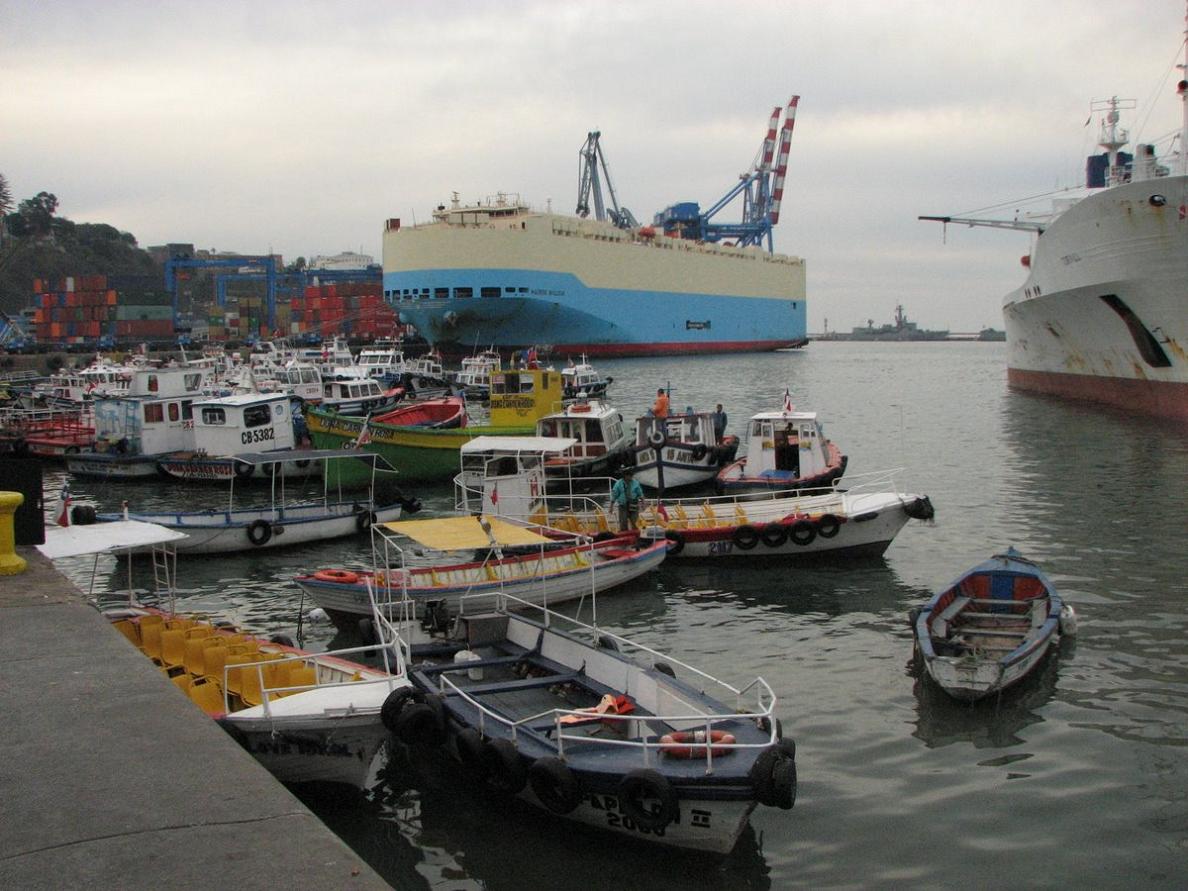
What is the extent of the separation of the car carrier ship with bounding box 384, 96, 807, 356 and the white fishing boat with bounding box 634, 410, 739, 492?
61117 millimetres

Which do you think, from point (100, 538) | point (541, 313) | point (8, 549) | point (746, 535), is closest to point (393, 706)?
point (100, 538)

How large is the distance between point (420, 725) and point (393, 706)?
30 cm

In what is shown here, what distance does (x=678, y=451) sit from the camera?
26250 mm

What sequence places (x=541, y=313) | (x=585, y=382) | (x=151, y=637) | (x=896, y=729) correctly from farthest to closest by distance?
(x=541, y=313)
(x=585, y=382)
(x=151, y=637)
(x=896, y=729)

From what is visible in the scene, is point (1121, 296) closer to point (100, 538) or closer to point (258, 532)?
point (258, 532)

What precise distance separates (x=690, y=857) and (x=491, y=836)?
1.76 m

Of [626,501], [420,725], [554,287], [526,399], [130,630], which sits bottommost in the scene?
[420,725]

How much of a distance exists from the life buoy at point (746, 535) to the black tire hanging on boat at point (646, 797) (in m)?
10.6

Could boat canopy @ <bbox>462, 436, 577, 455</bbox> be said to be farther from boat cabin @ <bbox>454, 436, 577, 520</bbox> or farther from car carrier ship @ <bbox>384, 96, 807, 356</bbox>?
car carrier ship @ <bbox>384, 96, 807, 356</bbox>

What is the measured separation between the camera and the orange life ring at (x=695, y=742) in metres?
8.66

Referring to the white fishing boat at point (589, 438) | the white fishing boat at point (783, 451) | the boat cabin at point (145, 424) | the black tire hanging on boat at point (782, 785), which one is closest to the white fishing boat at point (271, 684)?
the black tire hanging on boat at point (782, 785)

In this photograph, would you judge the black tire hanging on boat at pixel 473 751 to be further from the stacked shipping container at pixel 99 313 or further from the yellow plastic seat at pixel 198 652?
the stacked shipping container at pixel 99 313

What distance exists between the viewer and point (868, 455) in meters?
36.7

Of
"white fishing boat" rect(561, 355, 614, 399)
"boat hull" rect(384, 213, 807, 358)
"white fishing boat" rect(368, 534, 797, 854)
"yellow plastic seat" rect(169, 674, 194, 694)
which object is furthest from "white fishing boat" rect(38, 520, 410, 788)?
"boat hull" rect(384, 213, 807, 358)
